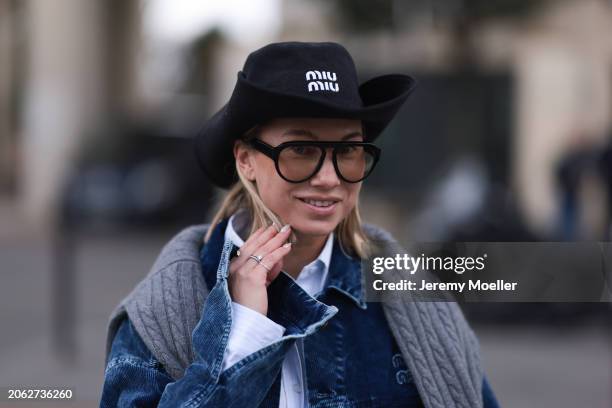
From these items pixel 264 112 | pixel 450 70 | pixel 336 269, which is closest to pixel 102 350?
pixel 336 269

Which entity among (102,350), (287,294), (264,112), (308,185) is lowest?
(102,350)

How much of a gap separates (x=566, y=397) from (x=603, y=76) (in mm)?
8426

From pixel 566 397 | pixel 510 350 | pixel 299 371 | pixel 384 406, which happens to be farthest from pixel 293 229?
pixel 510 350

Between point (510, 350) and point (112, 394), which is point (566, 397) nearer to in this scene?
point (510, 350)

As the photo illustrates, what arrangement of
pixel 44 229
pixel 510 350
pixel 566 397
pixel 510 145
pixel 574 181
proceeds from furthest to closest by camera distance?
1. pixel 44 229
2. pixel 510 145
3. pixel 574 181
4. pixel 510 350
5. pixel 566 397

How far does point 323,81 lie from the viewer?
1920mm

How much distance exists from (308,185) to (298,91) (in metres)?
0.22

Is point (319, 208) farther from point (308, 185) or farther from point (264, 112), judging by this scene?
point (264, 112)

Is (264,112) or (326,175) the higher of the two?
(264,112)

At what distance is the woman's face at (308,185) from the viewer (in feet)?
6.33

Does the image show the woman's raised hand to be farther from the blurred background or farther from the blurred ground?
the blurred background

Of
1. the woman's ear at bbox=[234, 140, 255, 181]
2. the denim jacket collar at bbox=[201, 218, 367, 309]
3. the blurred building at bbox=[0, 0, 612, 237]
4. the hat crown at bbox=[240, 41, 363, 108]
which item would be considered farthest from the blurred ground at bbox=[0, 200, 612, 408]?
the blurred building at bbox=[0, 0, 612, 237]

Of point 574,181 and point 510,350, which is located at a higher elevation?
point 574,181

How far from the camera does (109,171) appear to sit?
45.2ft
